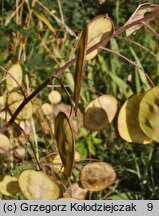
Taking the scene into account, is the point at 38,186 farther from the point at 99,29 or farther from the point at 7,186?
the point at 99,29

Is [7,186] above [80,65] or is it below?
below

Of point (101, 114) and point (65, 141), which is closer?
point (65, 141)

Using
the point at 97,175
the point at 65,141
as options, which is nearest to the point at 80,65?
the point at 65,141

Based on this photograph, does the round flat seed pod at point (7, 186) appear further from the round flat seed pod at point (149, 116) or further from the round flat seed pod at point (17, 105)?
the round flat seed pod at point (149, 116)

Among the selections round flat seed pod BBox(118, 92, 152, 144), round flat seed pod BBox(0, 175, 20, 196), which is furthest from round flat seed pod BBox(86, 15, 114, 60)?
round flat seed pod BBox(0, 175, 20, 196)

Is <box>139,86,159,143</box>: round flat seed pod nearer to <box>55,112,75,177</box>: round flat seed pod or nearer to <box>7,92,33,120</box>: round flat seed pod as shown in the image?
<box>55,112,75,177</box>: round flat seed pod

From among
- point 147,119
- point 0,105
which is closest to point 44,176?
Answer: point 147,119

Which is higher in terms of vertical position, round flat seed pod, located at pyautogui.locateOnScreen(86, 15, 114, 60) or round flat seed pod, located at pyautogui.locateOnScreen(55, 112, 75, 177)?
round flat seed pod, located at pyautogui.locateOnScreen(86, 15, 114, 60)
